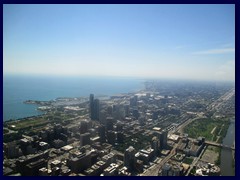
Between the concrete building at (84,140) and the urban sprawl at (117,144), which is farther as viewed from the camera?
the concrete building at (84,140)

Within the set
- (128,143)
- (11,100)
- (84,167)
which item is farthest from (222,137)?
(11,100)

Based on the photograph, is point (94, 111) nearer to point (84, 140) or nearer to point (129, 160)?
point (84, 140)

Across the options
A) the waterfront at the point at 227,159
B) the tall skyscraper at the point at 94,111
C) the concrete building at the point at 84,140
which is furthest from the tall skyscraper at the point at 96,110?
the waterfront at the point at 227,159

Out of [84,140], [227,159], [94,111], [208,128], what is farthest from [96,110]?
[227,159]

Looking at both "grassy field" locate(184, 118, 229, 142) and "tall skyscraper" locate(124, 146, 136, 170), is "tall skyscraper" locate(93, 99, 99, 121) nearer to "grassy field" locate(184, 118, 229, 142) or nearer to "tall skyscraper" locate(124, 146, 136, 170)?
"grassy field" locate(184, 118, 229, 142)

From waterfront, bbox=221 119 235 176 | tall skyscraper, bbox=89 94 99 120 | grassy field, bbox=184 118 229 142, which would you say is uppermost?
tall skyscraper, bbox=89 94 99 120

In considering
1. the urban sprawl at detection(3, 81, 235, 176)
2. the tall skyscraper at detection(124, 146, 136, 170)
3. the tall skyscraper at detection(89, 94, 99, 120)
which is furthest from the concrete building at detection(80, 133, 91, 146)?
the tall skyscraper at detection(89, 94, 99, 120)

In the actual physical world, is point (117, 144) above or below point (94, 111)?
below

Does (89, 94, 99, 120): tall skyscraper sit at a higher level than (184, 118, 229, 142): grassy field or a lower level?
higher

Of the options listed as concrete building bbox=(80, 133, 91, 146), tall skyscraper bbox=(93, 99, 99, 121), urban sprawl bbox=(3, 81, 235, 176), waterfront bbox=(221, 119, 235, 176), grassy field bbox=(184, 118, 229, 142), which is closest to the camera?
waterfront bbox=(221, 119, 235, 176)

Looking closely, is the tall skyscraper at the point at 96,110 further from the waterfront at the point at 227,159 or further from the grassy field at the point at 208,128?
the waterfront at the point at 227,159

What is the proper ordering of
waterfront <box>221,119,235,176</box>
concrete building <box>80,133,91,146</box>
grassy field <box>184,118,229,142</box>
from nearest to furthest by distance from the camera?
waterfront <box>221,119,235,176</box>, concrete building <box>80,133,91,146</box>, grassy field <box>184,118,229,142</box>
